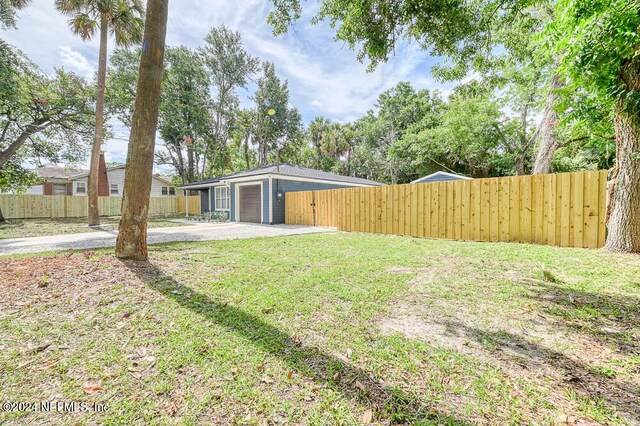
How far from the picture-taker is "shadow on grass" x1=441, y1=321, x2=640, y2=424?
155 centimetres

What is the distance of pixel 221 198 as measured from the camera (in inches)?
709

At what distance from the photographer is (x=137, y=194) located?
4.33 metres

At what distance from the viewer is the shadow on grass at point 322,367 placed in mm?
1489

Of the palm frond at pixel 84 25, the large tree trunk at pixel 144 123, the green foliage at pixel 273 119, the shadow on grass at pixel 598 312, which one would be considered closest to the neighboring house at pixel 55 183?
the palm frond at pixel 84 25

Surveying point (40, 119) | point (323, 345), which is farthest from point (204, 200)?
point (323, 345)

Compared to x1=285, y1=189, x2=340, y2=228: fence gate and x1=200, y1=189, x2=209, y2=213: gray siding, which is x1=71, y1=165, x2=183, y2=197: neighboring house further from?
x1=285, y1=189, x2=340, y2=228: fence gate

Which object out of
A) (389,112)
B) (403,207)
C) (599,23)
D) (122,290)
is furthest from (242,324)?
(389,112)

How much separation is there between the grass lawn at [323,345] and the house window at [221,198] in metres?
13.4

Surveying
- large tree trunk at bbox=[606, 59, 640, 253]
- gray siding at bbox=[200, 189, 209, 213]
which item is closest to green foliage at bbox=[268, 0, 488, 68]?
large tree trunk at bbox=[606, 59, 640, 253]

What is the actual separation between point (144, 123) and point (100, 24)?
38.1ft

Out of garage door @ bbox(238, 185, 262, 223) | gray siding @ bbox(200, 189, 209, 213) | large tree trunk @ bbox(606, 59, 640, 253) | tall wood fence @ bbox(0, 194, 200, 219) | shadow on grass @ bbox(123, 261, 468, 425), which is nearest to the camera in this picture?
shadow on grass @ bbox(123, 261, 468, 425)

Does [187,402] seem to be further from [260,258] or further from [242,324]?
[260,258]

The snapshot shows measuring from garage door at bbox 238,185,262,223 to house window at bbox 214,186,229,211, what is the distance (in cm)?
214

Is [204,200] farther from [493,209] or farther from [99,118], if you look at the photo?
[493,209]
